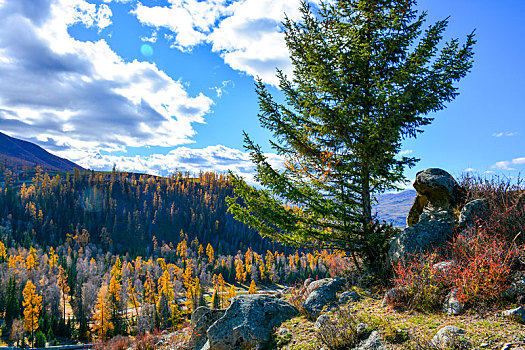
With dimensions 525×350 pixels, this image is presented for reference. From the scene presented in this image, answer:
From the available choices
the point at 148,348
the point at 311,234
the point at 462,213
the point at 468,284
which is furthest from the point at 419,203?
the point at 148,348

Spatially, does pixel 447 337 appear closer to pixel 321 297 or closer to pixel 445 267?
pixel 445 267

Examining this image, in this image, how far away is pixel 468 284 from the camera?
7.00 meters

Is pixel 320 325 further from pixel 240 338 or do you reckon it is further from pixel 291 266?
pixel 291 266

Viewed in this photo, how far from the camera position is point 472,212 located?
375 inches

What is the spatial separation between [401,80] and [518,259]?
20.3ft

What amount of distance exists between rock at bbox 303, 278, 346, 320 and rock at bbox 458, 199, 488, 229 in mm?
4592

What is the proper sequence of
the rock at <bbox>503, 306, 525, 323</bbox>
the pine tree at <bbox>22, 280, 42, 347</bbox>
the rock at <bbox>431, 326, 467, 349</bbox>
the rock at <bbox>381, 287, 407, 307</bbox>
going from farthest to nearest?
the pine tree at <bbox>22, 280, 42, 347</bbox> < the rock at <bbox>381, 287, 407, 307</bbox> < the rock at <bbox>503, 306, 525, 323</bbox> < the rock at <bbox>431, 326, 467, 349</bbox>

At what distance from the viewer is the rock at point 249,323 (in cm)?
888

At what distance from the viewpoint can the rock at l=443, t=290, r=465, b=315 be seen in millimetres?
6797

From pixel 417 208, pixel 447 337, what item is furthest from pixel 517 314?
pixel 417 208

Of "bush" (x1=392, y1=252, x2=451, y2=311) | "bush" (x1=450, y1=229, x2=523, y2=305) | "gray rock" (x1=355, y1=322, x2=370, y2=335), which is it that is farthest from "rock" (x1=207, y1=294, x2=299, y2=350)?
"bush" (x1=450, y1=229, x2=523, y2=305)

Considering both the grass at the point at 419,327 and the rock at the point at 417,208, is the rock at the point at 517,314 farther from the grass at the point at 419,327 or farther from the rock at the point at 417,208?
A: the rock at the point at 417,208

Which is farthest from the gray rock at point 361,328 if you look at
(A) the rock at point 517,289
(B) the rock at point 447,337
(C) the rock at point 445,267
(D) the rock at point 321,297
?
(A) the rock at point 517,289

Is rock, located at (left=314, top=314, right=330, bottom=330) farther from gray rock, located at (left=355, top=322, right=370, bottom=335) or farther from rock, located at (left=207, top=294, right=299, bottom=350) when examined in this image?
rock, located at (left=207, top=294, right=299, bottom=350)
